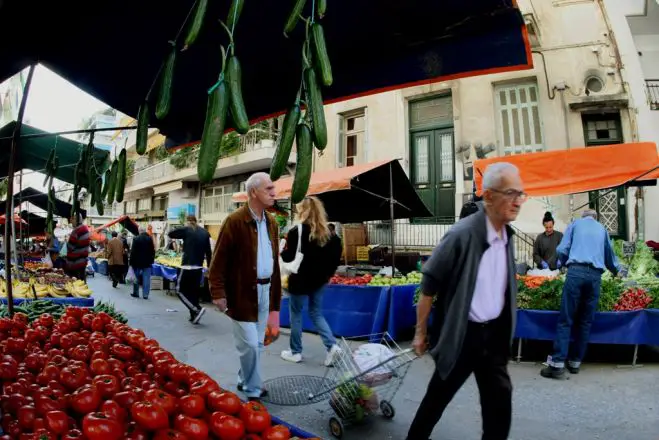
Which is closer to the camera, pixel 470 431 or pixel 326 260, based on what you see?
pixel 470 431

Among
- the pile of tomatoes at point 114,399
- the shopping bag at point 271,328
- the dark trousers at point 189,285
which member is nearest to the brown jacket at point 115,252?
the dark trousers at point 189,285

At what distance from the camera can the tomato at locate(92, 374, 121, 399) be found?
203 cm

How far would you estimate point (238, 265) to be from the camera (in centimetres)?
354

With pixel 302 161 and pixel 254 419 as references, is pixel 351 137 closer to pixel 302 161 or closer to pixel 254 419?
pixel 302 161

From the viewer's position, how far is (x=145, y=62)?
299 cm

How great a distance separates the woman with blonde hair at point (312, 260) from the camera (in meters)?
4.98

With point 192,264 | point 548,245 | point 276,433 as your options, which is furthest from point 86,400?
point 548,245

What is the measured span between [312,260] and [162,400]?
10.4ft

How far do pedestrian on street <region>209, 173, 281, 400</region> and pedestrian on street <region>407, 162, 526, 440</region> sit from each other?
1.48 metres

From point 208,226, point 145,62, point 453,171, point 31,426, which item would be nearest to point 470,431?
point 31,426

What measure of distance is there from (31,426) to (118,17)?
2.10 meters

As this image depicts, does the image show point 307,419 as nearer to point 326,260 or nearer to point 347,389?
point 347,389

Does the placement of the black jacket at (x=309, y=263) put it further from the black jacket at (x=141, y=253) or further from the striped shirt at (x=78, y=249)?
the black jacket at (x=141, y=253)

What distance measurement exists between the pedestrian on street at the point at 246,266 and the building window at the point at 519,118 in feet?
35.8
